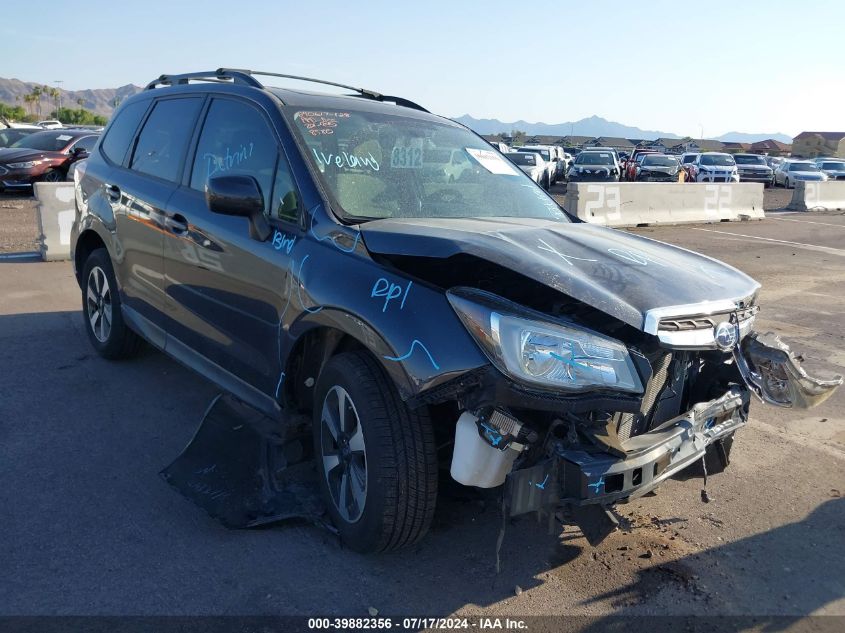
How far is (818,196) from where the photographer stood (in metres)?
23.7

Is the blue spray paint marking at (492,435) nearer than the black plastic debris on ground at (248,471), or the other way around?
the blue spray paint marking at (492,435)

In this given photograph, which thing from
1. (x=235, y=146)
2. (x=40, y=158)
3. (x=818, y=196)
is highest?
(x=235, y=146)

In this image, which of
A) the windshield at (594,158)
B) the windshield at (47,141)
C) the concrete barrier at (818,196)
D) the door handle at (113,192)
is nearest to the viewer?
the door handle at (113,192)

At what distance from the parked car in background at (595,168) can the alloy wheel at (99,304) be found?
2239 cm

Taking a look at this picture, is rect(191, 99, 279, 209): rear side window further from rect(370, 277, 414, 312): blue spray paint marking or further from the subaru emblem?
the subaru emblem

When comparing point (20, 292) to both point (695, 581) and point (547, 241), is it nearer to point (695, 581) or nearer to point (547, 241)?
point (547, 241)

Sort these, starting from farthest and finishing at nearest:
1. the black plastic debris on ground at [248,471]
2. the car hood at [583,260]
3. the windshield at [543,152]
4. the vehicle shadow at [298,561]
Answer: the windshield at [543,152] → the black plastic debris on ground at [248,471] → the vehicle shadow at [298,561] → the car hood at [583,260]

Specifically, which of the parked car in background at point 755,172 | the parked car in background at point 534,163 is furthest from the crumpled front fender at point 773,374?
the parked car in background at point 755,172

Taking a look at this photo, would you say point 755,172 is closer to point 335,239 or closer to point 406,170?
point 406,170

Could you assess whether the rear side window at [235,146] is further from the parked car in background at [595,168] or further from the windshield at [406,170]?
the parked car in background at [595,168]

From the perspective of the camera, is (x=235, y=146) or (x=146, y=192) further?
(x=146, y=192)

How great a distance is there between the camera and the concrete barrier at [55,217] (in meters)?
9.47

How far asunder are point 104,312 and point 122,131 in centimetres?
134

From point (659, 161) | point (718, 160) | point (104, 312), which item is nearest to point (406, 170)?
point (104, 312)
